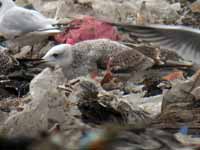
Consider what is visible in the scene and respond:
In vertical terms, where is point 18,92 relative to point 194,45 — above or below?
below

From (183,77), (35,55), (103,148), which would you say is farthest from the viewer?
(35,55)

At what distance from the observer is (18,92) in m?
5.53

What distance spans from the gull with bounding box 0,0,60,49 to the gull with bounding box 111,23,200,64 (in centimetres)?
184

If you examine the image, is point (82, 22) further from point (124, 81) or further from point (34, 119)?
point (34, 119)

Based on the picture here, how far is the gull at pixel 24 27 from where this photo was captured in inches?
283

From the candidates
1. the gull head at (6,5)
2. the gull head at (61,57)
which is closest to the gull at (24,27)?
the gull head at (6,5)

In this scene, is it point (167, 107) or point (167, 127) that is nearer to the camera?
point (167, 127)

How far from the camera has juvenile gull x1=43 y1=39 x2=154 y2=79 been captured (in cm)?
582

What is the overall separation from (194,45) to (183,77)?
1.51 ft

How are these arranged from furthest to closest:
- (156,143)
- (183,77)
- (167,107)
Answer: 1. (183,77)
2. (167,107)
3. (156,143)

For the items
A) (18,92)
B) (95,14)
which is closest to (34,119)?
(18,92)

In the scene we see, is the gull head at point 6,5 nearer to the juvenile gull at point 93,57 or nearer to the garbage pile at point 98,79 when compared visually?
the garbage pile at point 98,79

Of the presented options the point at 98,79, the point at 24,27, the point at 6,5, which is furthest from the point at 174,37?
the point at 6,5

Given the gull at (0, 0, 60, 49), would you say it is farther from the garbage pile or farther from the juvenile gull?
the juvenile gull
